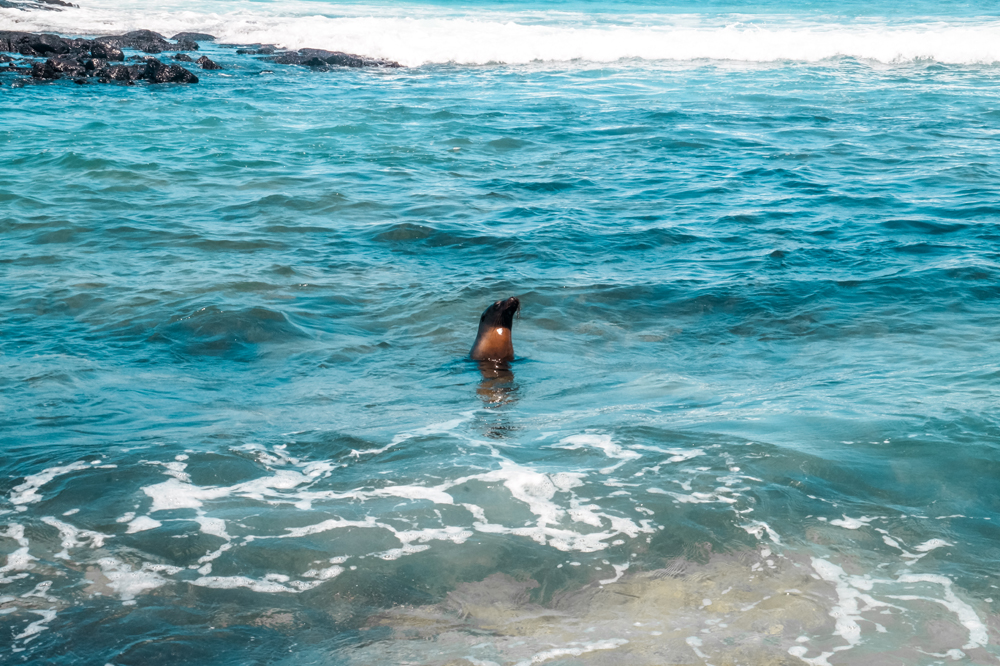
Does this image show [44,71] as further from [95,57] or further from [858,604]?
[858,604]

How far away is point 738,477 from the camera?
5344mm

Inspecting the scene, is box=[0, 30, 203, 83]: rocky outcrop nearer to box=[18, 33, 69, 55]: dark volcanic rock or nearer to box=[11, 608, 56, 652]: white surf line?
box=[18, 33, 69, 55]: dark volcanic rock

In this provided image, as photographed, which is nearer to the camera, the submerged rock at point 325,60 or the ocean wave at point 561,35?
the submerged rock at point 325,60

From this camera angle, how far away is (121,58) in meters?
24.7

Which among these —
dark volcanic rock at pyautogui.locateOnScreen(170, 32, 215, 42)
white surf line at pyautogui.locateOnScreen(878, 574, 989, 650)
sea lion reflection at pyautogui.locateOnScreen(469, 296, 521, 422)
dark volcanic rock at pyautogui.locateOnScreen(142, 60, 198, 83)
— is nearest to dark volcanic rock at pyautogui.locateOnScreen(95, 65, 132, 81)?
dark volcanic rock at pyautogui.locateOnScreen(142, 60, 198, 83)

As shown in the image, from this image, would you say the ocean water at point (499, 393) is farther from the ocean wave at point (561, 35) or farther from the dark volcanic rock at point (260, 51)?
the ocean wave at point (561, 35)

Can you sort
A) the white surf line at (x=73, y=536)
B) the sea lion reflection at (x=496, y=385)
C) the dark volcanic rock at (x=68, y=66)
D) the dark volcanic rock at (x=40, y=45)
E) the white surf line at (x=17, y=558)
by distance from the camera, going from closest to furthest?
the white surf line at (x=17, y=558) → the white surf line at (x=73, y=536) → the sea lion reflection at (x=496, y=385) → the dark volcanic rock at (x=68, y=66) → the dark volcanic rock at (x=40, y=45)

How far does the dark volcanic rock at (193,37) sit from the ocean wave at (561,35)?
0.48m

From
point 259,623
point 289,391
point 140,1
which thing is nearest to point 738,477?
point 259,623

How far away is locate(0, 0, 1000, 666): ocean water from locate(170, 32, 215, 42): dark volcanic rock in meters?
13.9

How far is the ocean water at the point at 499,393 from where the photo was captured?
4.14 metres

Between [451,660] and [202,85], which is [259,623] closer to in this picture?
[451,660]

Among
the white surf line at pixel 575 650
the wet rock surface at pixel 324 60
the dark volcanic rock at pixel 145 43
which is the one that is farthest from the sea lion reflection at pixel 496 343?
the dark volcanic rock at pixel 145 43

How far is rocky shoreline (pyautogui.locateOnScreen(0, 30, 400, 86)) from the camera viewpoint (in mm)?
22312
